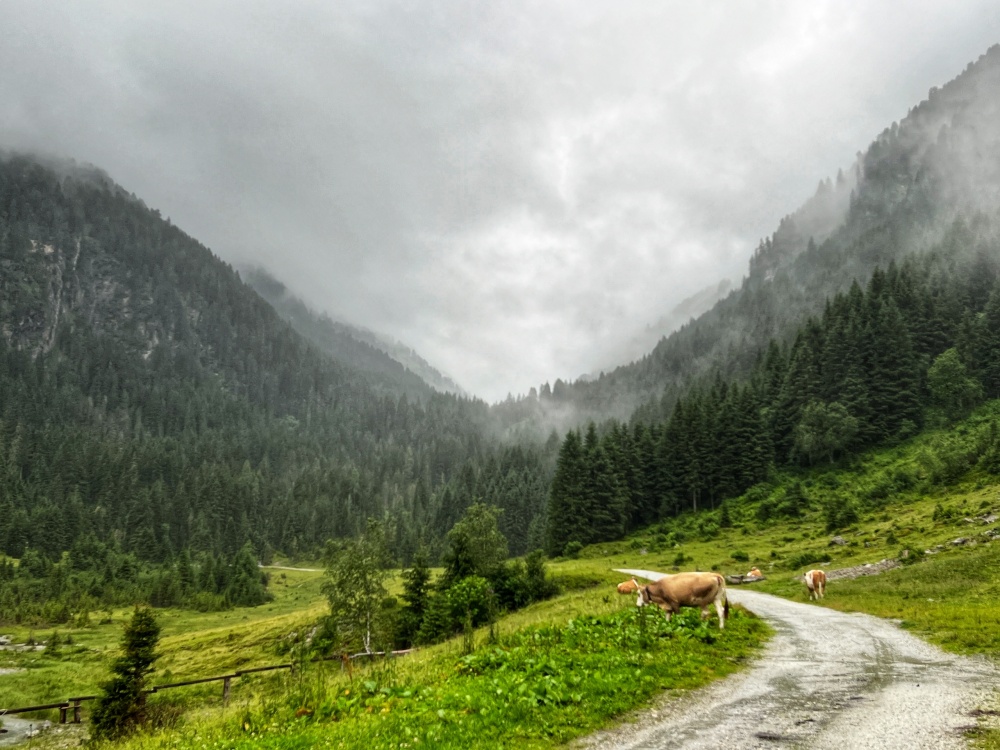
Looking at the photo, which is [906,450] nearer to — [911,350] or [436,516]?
[911,350]

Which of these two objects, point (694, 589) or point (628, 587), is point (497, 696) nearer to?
point (694, 589)

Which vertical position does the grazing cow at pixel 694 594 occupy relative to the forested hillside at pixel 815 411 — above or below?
below

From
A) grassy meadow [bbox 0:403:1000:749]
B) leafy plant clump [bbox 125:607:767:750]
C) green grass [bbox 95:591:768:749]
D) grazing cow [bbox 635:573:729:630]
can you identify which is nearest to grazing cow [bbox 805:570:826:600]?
grassy meadow [bbox 0:403:1000:749]

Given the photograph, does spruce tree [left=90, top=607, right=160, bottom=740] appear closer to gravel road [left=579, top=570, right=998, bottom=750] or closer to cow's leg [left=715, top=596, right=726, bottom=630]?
gravel road [left=579, top=570, right=998, bottom=750]

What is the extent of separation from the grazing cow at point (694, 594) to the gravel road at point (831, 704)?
283cm

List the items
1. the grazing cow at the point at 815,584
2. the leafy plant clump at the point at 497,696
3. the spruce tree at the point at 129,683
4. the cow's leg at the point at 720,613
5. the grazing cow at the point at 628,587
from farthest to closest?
the grazing cow at the point at 628,587, the grazing cow at the point at 815,584, the spruce tree at the point at 129,683, the cow's leg at the point at 720,613, the leafy plant clump at the point at 497,696

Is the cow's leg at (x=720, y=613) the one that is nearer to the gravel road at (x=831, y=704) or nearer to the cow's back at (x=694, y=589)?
the cow's back at (x=694, y=589)

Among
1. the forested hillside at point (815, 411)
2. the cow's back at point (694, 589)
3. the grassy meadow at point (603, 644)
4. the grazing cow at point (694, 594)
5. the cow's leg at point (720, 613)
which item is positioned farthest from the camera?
the forested hillside at point (815, 411)

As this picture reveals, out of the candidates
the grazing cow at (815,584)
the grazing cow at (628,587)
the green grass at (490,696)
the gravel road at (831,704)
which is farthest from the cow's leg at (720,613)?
the grazing cow at (628,587)

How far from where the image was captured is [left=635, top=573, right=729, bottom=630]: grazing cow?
20688mm

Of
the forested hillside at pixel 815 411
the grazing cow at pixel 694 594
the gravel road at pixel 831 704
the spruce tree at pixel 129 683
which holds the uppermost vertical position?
the forested hillside at pixel 815 411

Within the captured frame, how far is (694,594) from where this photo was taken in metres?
20.9

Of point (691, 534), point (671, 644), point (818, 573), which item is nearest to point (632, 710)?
point (671, 644)

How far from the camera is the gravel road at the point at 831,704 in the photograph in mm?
9148
